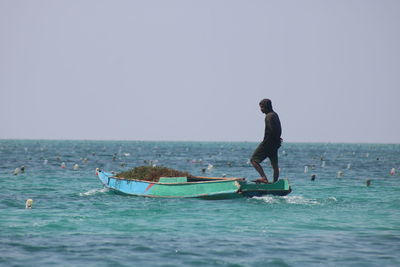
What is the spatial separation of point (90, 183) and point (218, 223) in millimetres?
19492

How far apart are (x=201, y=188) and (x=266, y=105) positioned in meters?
4.39

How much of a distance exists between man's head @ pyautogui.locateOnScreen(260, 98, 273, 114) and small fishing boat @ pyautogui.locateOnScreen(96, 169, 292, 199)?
2.70 metres

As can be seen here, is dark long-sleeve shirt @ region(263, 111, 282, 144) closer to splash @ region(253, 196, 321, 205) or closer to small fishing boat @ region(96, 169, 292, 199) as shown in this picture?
small fishing boat @ region(96, 169, 292, 199)

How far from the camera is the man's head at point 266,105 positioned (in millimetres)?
22391

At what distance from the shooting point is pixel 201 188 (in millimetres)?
24219

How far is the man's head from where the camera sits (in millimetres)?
22391

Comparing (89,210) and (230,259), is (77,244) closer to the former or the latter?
(230,259)

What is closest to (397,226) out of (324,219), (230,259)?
(324,219)

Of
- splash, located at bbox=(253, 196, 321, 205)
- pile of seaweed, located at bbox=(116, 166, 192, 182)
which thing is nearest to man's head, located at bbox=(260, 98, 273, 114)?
splash, located at bbox=(253, 196, 321, 205)

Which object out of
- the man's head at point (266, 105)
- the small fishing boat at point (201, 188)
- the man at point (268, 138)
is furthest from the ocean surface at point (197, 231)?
the man's head at point (266, 105)

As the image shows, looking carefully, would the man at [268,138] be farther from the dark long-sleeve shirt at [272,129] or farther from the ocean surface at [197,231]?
the ocean surface at [197,231]

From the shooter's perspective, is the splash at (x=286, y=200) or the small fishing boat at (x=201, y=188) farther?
the small fishing boat at (x=201, y=188)

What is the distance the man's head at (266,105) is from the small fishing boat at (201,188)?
2.70m

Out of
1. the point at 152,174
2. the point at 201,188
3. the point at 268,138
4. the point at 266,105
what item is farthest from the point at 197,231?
the point at 152,174
